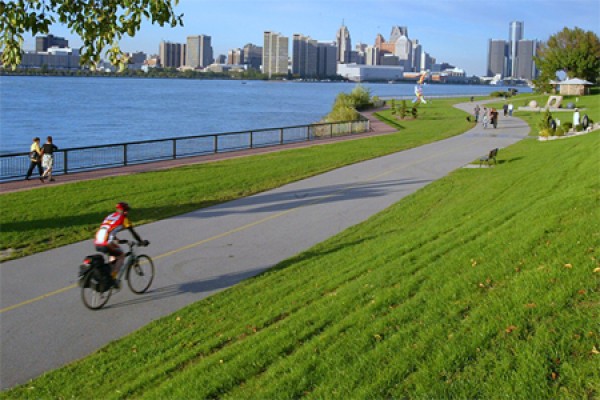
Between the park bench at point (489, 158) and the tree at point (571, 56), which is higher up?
the tree at point (571, 56)

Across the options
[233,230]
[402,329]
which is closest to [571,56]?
[233,230]

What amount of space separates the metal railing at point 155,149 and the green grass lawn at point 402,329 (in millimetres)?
14545

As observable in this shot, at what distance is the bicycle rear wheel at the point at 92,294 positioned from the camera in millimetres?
9281

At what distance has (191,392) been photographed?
6082mm

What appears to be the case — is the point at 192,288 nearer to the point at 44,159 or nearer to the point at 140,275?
the point at 140,275

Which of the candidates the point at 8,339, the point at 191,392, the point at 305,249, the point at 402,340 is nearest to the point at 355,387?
the point at 402,340

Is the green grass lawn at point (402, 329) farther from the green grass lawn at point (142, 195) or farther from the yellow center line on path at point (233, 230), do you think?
the green grass lawn at point (142, 195)

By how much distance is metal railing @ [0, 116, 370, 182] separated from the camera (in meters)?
24.3

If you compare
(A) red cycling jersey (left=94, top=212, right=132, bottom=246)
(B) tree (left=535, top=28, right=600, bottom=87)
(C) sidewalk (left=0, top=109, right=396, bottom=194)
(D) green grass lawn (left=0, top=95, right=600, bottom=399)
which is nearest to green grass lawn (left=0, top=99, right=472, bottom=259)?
(C) sidewalk (left=0, top=109, right=396, bottom=194)

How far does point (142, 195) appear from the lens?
18109mm

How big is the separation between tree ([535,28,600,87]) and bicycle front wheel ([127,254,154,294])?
85.3m

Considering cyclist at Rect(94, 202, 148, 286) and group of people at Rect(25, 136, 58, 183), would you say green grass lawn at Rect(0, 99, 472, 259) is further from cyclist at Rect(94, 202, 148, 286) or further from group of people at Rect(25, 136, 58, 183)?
cyclist at Rect(94, 202, 148, 286)

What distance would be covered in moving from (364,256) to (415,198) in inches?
278

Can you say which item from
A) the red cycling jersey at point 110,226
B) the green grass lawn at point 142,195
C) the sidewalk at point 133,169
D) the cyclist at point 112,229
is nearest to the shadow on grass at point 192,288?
the cyclist at point 112,229
